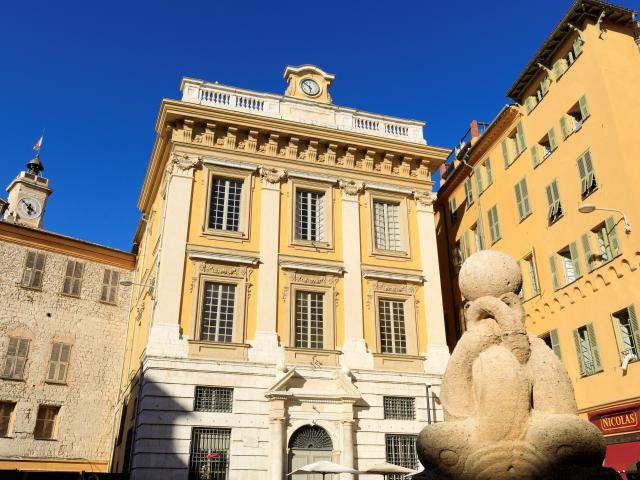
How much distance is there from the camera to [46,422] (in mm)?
22703

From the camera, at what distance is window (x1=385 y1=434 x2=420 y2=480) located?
18.2 m

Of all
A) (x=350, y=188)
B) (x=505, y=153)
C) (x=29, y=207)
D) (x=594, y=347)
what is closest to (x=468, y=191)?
(x=505, y=153)

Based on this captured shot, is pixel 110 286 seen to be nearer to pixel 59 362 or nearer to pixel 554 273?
pixel 59 362

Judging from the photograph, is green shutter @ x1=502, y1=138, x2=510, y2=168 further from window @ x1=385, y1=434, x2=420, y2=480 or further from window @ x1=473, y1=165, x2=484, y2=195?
window @ x1=385, y1=434, x2=420, y2=480

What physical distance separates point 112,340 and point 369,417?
12.5 m

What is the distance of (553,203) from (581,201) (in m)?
1.46

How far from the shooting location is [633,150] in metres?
17.0

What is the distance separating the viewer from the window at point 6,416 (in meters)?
21.8

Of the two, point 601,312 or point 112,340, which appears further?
point 112,340

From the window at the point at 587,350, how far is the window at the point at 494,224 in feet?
19.8

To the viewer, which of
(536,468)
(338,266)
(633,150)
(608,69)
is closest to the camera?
(536,468)

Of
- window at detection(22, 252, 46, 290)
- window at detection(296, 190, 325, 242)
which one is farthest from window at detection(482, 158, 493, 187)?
window at detection(22, 252, 46, 290)

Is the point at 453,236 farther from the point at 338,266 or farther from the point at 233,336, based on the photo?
the point at 233,336

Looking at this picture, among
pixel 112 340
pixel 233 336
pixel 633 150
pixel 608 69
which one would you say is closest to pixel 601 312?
Result: pixel 633 150
